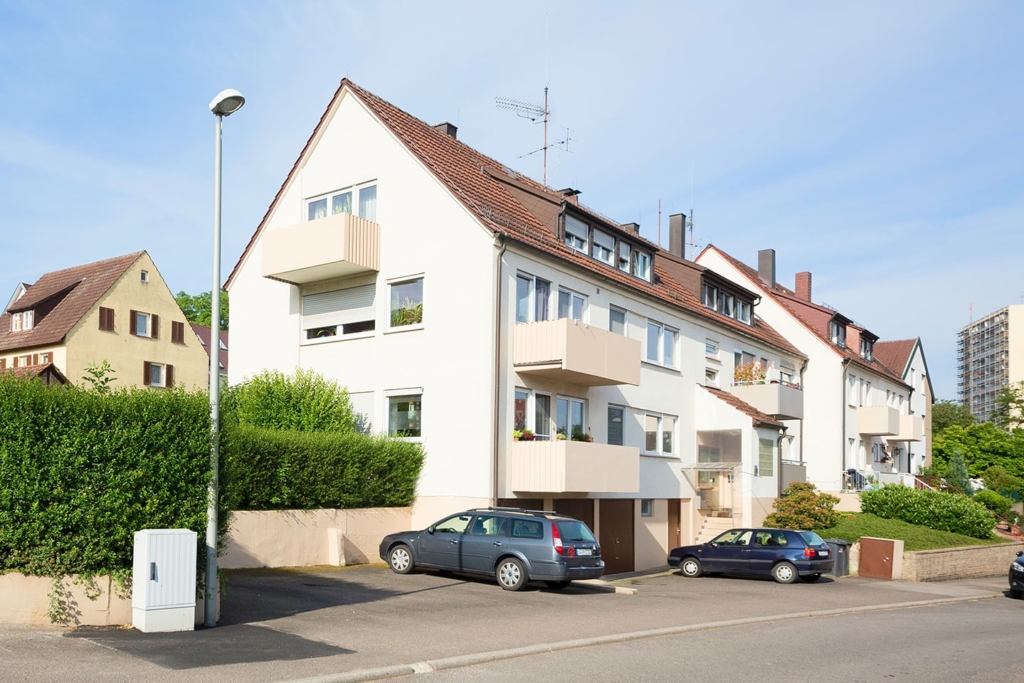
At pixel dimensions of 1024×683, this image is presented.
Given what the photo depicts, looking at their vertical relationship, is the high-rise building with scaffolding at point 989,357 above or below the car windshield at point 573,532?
above

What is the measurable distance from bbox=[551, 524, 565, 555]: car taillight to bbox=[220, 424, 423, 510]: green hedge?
A: 18.2 feet

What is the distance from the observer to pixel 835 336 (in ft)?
153

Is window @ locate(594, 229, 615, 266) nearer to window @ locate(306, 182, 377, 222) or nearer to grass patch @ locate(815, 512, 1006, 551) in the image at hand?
window @ locate(306, 182, 377, 222)

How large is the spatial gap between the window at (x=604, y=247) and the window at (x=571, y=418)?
5183mm

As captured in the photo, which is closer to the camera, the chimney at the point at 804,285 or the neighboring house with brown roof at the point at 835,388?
the neighboring house with brown roof at the point at 835,388

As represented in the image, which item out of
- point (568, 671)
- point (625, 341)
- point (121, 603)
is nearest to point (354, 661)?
point (568, 671)

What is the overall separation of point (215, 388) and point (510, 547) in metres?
7.70

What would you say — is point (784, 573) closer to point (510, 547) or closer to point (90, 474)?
point (510, 547)

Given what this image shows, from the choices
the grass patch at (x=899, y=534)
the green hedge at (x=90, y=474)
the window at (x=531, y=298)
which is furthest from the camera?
the grass patch at (x=899, y=534)

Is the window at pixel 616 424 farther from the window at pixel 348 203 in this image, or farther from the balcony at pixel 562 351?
the window at pixel 348 203

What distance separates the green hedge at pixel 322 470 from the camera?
20.3 metres

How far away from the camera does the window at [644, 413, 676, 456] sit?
29.2 m

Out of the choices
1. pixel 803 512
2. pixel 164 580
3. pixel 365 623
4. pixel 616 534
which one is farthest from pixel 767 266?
pixel 164 580

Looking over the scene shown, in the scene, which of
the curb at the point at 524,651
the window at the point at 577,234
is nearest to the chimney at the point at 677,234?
the window at the point at 577,234
